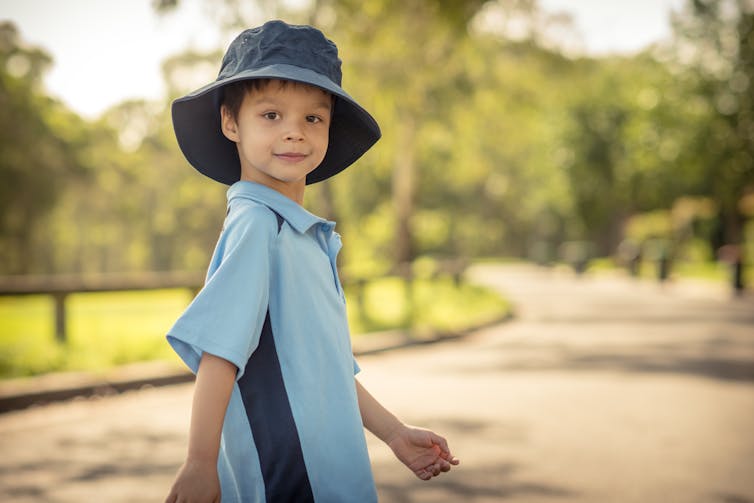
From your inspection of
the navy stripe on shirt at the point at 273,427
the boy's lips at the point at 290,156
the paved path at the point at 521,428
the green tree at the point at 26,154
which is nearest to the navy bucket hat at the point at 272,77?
the boy's lips at the point at 290,156

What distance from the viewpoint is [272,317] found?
171 cm

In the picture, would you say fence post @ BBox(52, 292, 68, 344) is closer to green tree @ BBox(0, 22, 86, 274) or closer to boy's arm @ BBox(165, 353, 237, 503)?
boy's arm @ BBox(165, 353, 237, 503)

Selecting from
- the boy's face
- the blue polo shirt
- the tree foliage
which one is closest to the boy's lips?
the boy's face

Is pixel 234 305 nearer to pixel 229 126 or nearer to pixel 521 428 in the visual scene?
pixel 229 126

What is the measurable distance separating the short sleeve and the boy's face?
0.21 metres

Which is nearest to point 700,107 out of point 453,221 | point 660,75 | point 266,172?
point 660,75

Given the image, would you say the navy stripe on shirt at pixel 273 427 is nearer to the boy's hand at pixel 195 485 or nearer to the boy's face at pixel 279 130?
the boy's hand at pixel 195 485

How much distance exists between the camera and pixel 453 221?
60.4 m

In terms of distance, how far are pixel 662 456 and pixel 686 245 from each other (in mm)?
49330

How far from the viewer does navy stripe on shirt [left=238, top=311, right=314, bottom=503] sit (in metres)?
1.69

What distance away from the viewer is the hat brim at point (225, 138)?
177 cm

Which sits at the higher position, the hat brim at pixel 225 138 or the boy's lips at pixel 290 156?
the hat brim at pixel 225 138

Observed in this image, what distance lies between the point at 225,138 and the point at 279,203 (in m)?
0.38

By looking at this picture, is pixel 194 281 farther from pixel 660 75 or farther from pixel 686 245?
pixel 686 245
